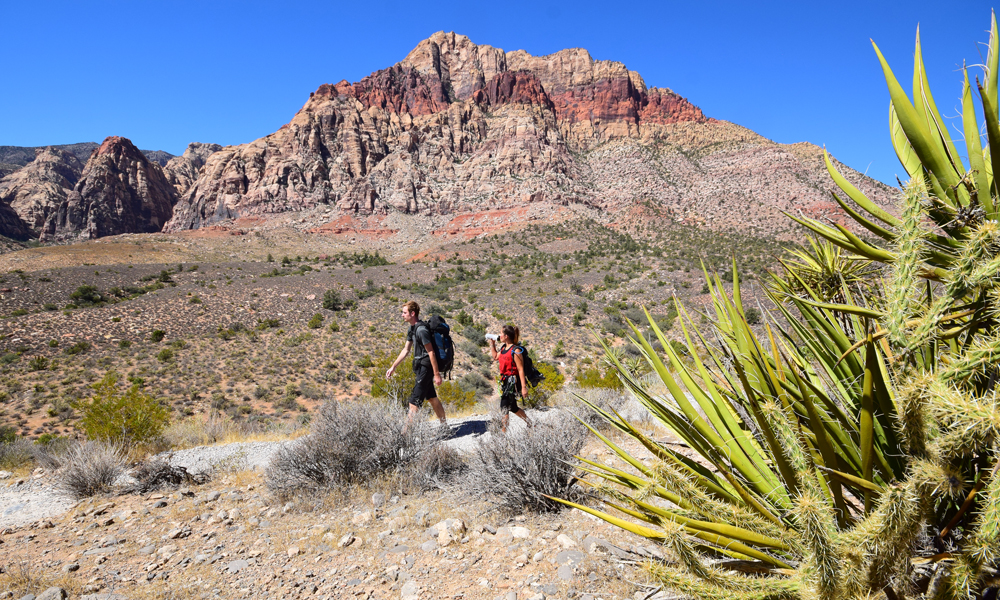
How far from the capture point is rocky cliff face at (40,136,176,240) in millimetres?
79250

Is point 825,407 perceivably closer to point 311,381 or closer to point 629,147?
point 311,381

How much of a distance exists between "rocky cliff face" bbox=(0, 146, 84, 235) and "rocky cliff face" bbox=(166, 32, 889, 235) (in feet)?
100

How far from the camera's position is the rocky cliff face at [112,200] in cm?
7925

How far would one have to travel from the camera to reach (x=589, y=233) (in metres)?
48.9

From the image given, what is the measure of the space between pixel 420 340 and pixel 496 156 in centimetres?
6839

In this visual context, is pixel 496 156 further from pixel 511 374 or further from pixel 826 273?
pixel 826 273

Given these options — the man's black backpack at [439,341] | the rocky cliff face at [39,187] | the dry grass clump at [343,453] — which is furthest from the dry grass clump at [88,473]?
the rocky cliff face at [39,187]

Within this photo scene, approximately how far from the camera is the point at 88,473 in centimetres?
420

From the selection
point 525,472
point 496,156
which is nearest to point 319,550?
point 525,472

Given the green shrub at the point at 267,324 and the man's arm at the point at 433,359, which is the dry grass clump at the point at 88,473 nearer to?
Result: the man's arm at the point at 433,359

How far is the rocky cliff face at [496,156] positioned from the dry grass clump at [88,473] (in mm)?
52173

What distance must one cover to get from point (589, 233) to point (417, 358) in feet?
150

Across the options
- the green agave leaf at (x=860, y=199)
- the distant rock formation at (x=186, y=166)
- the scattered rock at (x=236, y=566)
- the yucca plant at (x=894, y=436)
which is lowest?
the scattered rock at (x=236, y=566)

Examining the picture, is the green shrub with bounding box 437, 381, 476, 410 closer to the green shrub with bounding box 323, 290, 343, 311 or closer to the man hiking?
the man hiking
